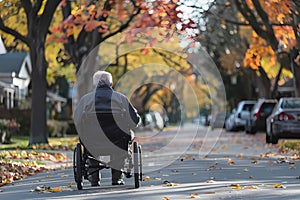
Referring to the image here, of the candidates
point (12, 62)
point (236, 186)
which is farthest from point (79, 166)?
point (12, 62)

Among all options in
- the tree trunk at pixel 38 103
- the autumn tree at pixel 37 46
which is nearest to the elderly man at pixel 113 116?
the autumn tree at pixel 37 46

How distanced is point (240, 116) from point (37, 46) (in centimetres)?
2096

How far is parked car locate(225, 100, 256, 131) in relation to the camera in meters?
42.2

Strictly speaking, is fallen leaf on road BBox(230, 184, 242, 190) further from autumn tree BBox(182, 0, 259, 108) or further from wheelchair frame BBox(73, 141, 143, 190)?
autumn tree BBox(182, 0, 259, 108)

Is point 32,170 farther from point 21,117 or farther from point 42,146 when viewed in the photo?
point 21,117

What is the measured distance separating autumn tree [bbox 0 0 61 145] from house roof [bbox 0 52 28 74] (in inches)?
708

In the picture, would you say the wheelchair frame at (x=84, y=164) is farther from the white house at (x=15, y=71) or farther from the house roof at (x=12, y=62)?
the house roof at (x=12, y=62)

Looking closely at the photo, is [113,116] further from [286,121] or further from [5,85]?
[5,85]

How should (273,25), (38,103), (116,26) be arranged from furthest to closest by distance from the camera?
(116,26) < (273,25) < (38,103)

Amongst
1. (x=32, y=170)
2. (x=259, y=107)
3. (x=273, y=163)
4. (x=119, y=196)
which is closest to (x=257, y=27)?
(x=259, y=107)

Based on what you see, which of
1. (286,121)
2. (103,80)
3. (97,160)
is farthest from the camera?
(286,121)

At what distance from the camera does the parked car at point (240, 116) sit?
42.2 metres

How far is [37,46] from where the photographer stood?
1019 inches

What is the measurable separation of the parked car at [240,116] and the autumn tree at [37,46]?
15795 millimetres
